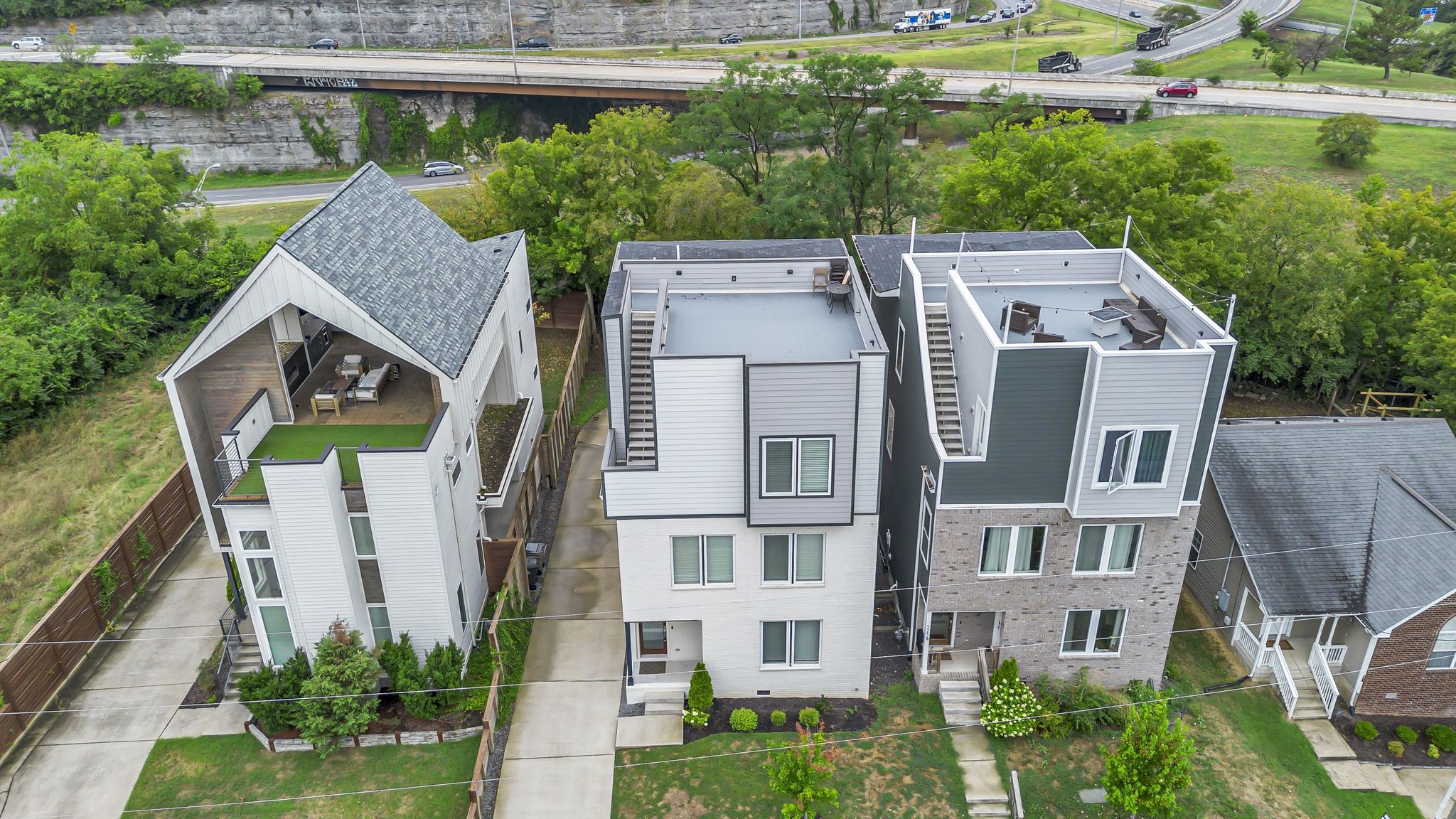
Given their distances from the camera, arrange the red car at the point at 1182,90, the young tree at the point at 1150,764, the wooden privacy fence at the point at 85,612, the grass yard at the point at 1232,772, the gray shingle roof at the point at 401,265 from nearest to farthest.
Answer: the young tree at the point at 1150,764, the grass yard at the point at 1232,772, the wooden privacy fence at the point at 85,612, the gray shingle roof at the point at 401,265, the red car at the point at 1182,90

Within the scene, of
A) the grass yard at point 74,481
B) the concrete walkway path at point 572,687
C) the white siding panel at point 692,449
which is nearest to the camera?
the white siding panel at point 692,449

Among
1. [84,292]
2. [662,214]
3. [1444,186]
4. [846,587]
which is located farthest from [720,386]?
[1444,186]

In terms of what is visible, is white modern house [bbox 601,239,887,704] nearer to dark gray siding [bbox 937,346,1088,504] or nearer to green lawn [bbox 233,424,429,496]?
dark gray siding [bbox 937,346,1088,504]

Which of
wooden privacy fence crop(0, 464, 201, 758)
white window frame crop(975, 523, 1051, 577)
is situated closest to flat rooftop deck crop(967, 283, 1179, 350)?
white window frame crop(975, 523, 1051, 577)

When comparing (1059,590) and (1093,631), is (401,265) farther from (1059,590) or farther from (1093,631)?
(1093,631)

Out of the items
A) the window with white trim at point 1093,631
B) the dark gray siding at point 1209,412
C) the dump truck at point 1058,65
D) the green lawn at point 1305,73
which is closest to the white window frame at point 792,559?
the window with white trim at point 1093,631

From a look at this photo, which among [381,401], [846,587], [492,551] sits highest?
[381,401]

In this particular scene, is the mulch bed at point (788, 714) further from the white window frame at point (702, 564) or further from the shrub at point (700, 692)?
the white window frame at point (702, 564)

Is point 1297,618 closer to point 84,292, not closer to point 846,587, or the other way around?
point 846,587
